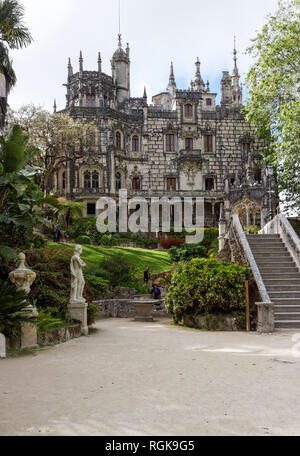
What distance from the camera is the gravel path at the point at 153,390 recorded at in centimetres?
436

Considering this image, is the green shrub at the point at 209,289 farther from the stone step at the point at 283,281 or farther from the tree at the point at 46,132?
the tree at the point at 46,132

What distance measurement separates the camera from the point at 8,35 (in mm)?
17281

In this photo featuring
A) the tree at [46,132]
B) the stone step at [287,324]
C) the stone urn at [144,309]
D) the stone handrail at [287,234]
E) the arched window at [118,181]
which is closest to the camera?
the stone step at [287,324]

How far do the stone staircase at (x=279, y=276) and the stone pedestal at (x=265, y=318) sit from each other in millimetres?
433

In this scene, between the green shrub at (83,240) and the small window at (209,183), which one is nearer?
the green shrub at (83,240)

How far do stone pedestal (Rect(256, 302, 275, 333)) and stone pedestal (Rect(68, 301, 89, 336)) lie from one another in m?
5.06

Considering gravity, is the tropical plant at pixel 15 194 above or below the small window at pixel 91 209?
below

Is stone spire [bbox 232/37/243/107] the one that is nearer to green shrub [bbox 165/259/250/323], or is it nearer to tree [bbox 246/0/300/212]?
tree [bbox 246/0/300/212]

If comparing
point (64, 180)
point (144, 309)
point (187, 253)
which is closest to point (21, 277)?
point (144, 309)

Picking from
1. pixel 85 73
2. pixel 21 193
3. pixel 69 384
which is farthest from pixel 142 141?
pixel 69 384

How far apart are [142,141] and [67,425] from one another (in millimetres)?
43254

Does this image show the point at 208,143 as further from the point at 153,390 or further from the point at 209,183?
the point at 153,390

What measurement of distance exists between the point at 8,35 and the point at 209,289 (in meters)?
13.3

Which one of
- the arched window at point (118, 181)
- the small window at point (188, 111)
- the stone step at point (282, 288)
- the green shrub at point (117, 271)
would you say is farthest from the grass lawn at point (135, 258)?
the small window at point (188, 111)
